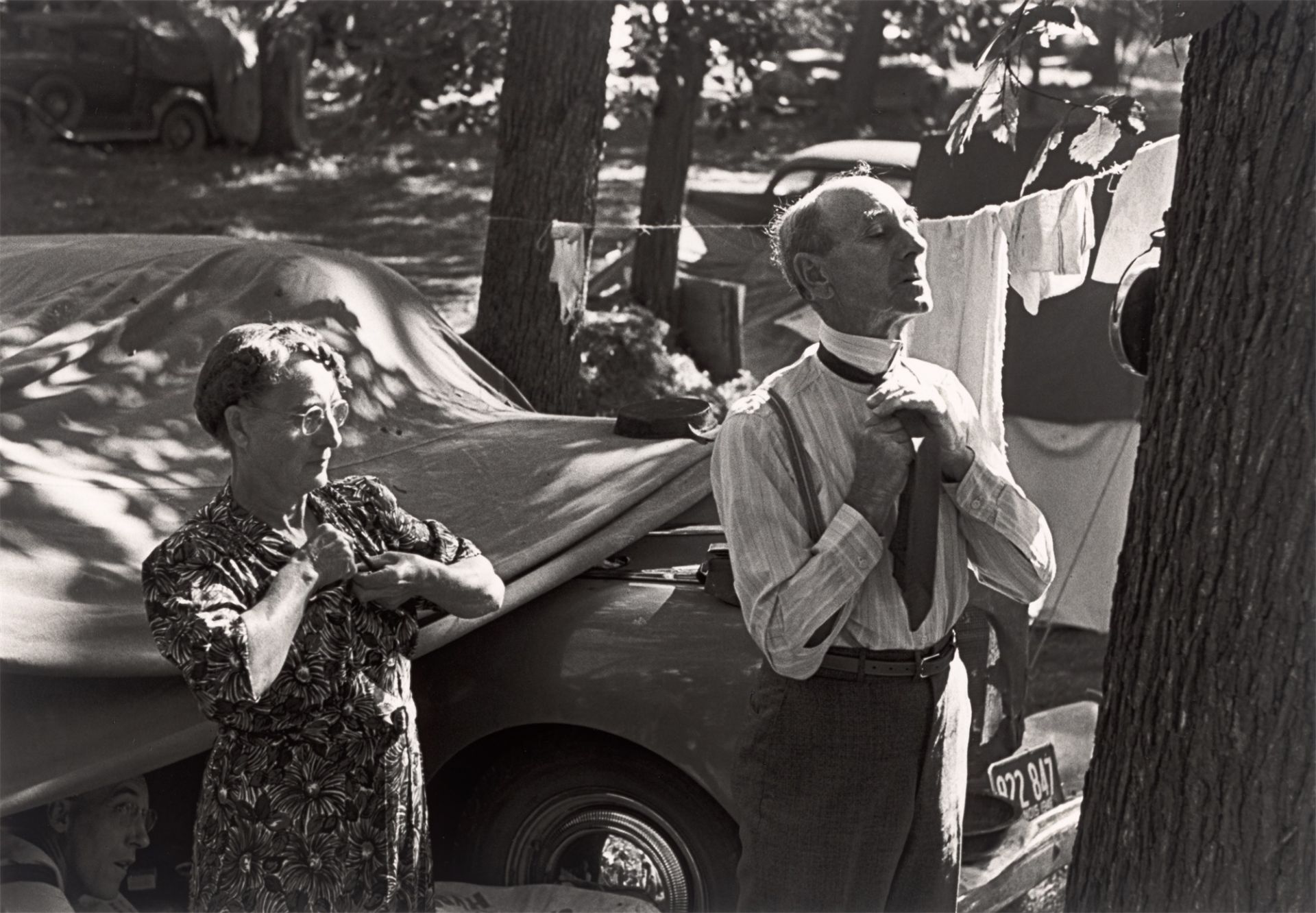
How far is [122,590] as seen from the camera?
3920mm

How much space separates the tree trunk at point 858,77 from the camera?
61.3ft

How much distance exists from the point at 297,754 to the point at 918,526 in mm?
1266

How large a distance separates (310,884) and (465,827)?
1158 mm

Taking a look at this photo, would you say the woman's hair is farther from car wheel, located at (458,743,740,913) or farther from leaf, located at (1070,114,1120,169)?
leaf, located at (1070,114,1120,169)

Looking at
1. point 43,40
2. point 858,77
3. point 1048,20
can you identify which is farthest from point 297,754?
point 43,40

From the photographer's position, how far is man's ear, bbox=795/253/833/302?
2.77 metres

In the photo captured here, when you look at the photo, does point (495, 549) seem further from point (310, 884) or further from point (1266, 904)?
point (1266, 904)

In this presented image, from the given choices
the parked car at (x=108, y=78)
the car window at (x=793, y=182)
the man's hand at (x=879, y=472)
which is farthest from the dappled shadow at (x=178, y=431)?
the parked car at (x=108, y=78)

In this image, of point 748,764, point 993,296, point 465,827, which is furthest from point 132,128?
point 748,764

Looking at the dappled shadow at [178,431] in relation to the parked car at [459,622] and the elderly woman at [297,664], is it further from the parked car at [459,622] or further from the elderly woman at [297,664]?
the elderly woman at [297,664]

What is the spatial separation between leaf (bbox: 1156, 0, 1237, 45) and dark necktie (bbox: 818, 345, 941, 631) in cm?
76

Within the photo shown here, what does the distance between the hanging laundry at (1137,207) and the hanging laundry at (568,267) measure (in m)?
2.51

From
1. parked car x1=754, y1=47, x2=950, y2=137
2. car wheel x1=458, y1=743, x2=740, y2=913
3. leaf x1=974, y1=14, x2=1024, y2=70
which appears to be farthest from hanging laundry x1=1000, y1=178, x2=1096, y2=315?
parked car x1=754, y1=47, x2=950, y2=137

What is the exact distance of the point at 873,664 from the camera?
8.98ft
